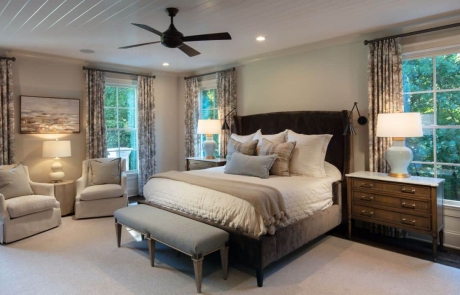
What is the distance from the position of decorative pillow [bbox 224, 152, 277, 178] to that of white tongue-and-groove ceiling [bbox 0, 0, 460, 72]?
64.8 inches

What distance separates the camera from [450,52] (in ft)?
11.1

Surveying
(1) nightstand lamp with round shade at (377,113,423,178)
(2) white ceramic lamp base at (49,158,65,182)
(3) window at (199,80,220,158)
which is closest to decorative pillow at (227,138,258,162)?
(1) nightstand lamp with round shade at (377,113,423,178)

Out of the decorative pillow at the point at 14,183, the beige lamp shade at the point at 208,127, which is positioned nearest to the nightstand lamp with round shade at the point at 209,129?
the beige lamp shade at the point at 208,127

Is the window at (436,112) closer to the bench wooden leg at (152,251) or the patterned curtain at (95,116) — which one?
the bench wooden leg at (152,251)

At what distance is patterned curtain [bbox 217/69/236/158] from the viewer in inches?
221

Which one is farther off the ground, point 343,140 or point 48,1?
point 48,1

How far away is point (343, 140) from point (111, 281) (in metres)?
3.26

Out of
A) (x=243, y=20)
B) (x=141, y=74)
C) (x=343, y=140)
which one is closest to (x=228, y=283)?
(x=343, y=140)

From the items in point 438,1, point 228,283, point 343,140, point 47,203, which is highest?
point 438,1

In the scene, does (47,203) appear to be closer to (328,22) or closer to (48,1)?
(48,1)

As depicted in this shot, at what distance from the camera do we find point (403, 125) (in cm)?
325

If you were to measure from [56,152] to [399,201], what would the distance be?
4871 mm

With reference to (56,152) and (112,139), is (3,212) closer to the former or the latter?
(56,152)

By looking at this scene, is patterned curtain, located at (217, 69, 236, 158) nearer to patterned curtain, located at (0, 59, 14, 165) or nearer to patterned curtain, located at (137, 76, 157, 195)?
patterned curtain, located at (137, 76, 157, 195)
